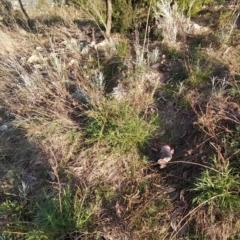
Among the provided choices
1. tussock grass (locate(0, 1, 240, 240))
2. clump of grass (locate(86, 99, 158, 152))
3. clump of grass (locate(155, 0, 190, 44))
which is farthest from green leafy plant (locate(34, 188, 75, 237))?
clump of grass (locate(155, 0, 190, 44))

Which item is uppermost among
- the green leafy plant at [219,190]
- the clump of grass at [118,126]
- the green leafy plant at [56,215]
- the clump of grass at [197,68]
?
the clump of grass at [197,68]

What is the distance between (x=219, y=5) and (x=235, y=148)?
99.8 inches

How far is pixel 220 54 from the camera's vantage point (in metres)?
3.72

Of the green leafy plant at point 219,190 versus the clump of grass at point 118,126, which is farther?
the clump of grass at point 118,126

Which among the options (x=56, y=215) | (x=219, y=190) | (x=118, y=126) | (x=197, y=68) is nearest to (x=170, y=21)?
(x=197, y=68)

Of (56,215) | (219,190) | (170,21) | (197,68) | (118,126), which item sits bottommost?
(56,215)

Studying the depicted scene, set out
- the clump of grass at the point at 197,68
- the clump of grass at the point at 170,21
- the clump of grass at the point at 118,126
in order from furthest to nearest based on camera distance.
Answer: the clump of grass at the point at 170,21
the clump of grass at the point at 197,68
the clump of grass at the point at 118,126

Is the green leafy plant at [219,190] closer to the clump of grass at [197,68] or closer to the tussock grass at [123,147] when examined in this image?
the tussock grass at [123,147]

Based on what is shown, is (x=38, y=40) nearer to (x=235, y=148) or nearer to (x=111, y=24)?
(x=111, y=24)

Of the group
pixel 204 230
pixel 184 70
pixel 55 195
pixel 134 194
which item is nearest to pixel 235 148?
pixel 204 230

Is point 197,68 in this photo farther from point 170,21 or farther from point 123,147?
point 123,147

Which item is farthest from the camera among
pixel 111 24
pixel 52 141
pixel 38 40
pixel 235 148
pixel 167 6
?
pixel 38 40

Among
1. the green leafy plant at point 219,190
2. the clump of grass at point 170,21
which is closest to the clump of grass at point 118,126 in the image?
the green leafy plant at point 219,190

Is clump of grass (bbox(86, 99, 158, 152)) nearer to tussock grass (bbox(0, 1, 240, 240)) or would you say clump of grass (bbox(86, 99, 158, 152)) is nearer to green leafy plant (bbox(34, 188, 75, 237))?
tussock grass (bbox(0, 1, 240, 240))
